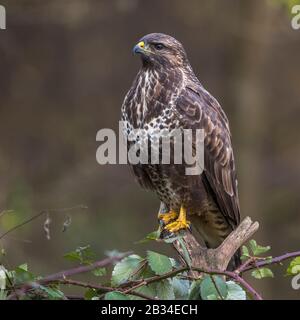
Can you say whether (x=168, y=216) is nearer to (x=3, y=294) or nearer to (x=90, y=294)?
(x=90, y=294)

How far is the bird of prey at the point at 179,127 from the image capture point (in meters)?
5.03

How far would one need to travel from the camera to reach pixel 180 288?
3857 millimetres

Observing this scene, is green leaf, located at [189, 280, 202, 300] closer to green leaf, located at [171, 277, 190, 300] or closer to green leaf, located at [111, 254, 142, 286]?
green leaf, located at [171, 277, 190, 300]

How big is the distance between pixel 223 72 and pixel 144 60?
3.98 meters

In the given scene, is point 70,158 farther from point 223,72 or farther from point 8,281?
point 8,281

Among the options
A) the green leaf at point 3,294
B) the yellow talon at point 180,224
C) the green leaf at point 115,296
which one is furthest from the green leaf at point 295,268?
the yellow talon at point 180,224

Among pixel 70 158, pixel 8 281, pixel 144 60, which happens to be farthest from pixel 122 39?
pixel 8 281

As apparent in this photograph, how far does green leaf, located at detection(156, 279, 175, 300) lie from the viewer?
3648 millimetres

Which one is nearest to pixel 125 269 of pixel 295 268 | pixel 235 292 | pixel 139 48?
pixel 235 292

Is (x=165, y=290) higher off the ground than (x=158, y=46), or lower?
lower

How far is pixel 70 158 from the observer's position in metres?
10.1

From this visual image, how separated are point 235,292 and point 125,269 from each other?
0.47 m

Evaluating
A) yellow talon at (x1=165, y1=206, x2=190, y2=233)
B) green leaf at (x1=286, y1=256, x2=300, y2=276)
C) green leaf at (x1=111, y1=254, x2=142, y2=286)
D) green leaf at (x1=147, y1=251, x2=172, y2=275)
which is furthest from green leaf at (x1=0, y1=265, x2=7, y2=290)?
yellow talon at (x1=165, y1=206, x2=190, y2=233)

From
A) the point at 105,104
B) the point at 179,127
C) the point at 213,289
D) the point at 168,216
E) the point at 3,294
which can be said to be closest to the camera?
the point at 3,294
